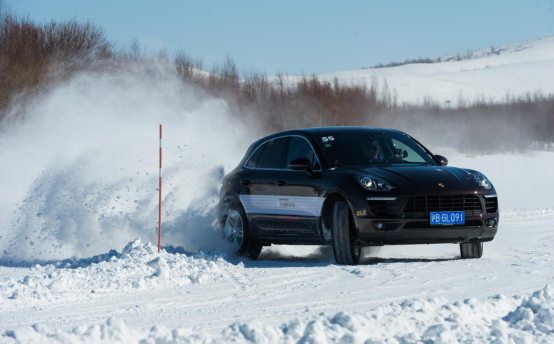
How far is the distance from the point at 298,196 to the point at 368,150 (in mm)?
1009

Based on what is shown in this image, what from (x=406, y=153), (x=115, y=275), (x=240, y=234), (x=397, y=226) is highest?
(x=406, y=153)

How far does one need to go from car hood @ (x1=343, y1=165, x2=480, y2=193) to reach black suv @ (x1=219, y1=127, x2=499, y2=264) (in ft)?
0.04

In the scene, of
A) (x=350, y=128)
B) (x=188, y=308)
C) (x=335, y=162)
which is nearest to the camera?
(x=188, y=308)

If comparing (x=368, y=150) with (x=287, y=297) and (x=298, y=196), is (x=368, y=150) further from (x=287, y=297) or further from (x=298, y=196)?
(x=287, y=297)

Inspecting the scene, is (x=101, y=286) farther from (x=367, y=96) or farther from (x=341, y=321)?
(x=367, y=96)

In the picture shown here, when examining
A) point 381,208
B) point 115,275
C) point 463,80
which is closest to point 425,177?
point 381,208

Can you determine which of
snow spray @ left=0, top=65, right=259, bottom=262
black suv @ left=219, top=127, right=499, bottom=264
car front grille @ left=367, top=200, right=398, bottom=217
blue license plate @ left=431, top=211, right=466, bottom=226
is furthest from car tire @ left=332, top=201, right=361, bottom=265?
snow spray @ left=0, top=65, right=259, bottom=262

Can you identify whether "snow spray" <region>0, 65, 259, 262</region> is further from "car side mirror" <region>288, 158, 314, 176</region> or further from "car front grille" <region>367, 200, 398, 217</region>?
"car front grille" <region>367, 200, 398, 217</region>

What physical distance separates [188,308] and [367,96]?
30099 millimetres

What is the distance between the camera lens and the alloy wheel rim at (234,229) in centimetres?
1062

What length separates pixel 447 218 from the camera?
8.98 metres

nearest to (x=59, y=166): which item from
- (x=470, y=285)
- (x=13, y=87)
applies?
(x=470, y=285)

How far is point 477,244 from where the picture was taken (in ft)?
32.6

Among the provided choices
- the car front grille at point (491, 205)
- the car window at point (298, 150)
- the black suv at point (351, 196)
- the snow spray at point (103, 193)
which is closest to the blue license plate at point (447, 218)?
the black suv at point (351, 196)
